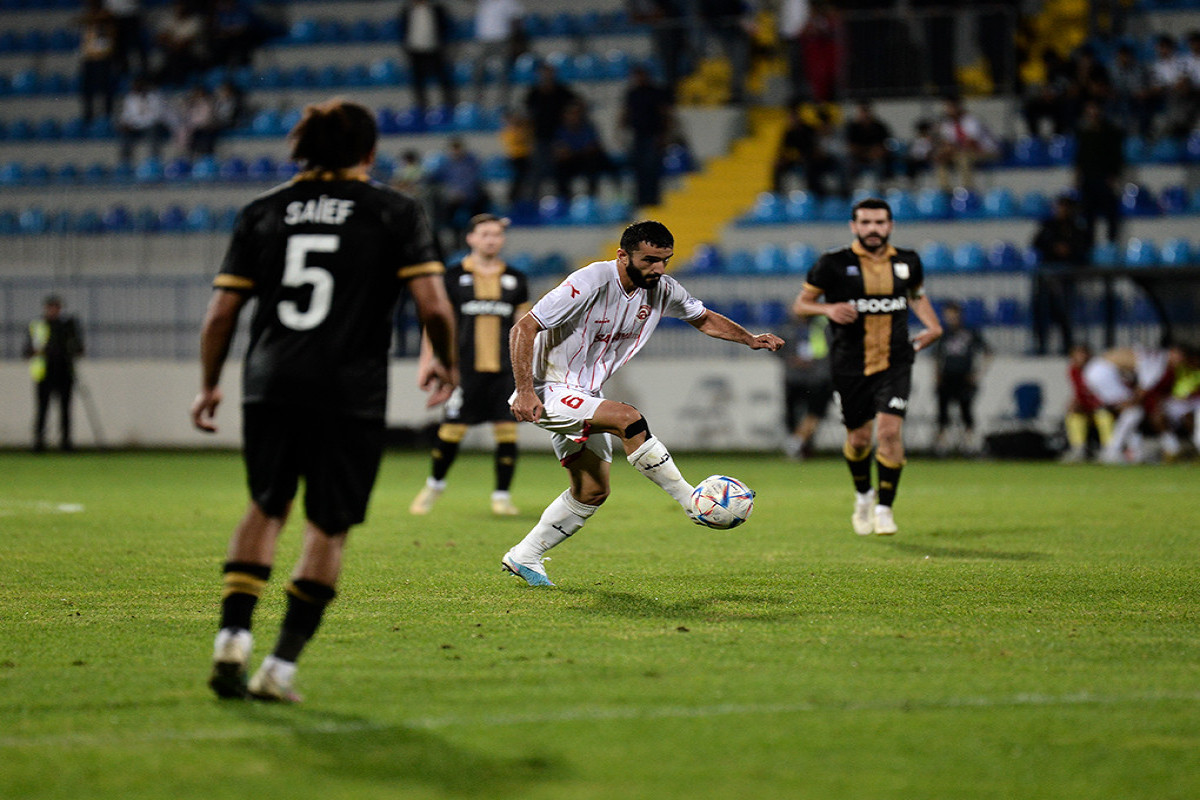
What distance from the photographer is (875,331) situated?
10.8 meters

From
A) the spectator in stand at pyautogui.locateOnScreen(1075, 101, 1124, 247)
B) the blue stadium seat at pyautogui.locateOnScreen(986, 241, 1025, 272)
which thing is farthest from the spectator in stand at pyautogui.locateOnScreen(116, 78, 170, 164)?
the spectator in stand at pyautogui.locateOnScreen(1075, 101, 1124, 247)

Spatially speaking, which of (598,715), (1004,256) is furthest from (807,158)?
(598,715)

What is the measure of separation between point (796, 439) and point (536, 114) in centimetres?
814

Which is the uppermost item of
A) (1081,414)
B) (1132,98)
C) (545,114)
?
(1132,98)

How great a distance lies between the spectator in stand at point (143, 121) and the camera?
95.3ft

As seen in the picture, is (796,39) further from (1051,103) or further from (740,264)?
(740,264)

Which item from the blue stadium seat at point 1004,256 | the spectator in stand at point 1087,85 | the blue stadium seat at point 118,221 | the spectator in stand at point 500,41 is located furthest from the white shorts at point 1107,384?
the blue stadium seat at point 118,221

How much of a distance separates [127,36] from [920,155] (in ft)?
52.3

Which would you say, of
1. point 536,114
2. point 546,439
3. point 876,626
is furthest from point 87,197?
point 876,626

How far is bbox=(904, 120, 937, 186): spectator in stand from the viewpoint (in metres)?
24.8

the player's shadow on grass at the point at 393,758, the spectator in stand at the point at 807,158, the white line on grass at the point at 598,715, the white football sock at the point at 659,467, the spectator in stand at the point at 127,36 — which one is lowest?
the white line on grass at the point at 598,715

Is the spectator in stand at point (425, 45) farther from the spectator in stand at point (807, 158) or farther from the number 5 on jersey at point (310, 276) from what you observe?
the number 5 on jersey at point (310, 276)

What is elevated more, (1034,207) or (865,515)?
(1034,207)

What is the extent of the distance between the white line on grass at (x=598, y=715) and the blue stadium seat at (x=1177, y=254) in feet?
60.2
